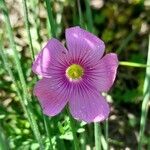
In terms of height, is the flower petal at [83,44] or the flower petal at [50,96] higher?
the flower petal at [83,44]

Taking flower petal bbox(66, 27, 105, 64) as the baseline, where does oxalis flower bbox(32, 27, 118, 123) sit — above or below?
below

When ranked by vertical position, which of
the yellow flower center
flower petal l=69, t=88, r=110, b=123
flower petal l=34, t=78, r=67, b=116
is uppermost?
the yellow flower center

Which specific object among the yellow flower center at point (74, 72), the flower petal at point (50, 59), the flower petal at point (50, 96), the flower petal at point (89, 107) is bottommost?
the flower petal at point (89, 107)
